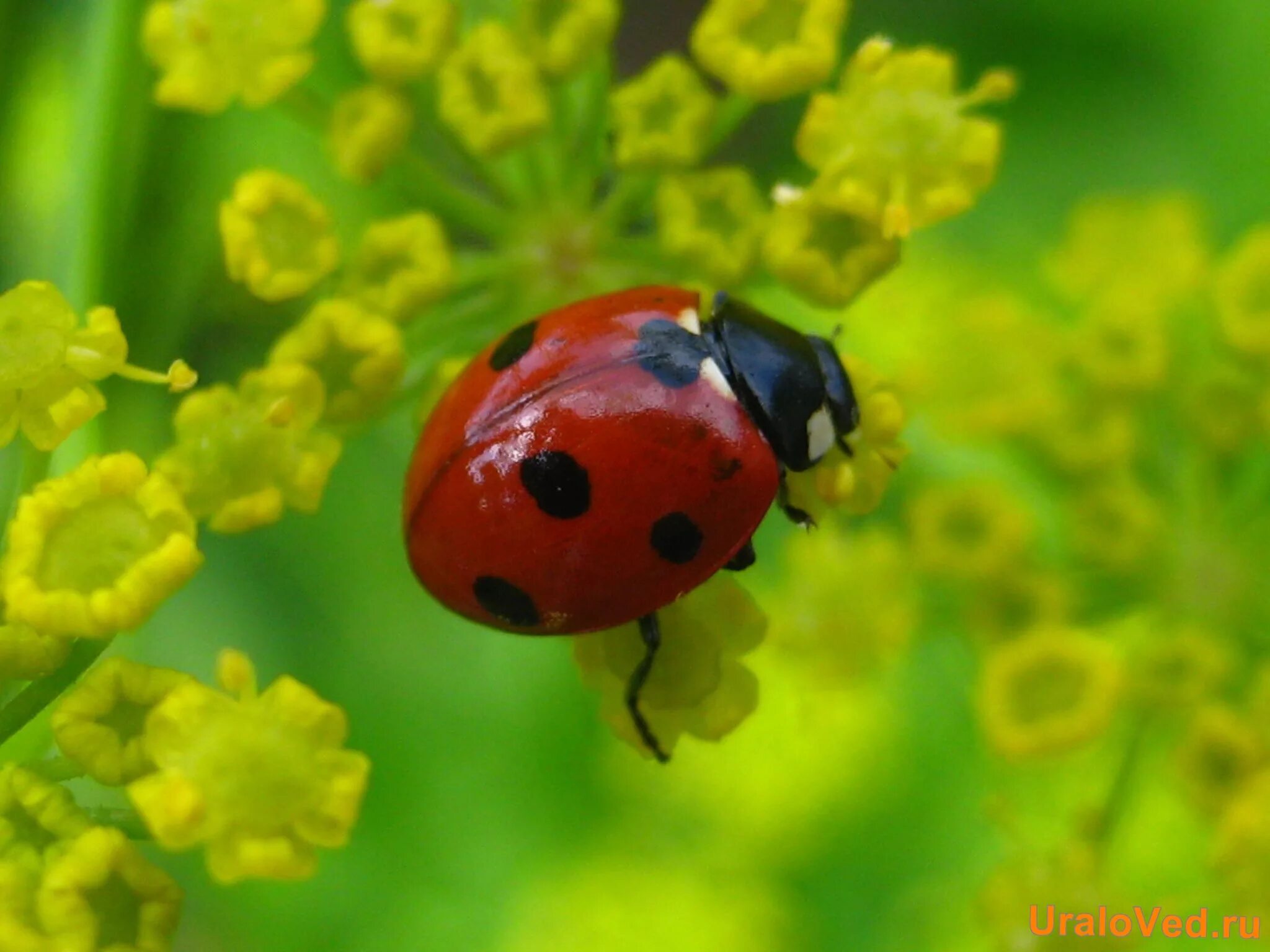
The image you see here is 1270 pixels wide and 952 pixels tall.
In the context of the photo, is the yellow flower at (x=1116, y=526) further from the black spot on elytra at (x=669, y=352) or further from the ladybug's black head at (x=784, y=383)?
the black spot on elytra at (x=669, y=352)

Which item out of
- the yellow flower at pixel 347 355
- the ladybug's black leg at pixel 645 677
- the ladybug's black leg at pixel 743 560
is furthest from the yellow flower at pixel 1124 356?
the yellow flower at pixel 347 355

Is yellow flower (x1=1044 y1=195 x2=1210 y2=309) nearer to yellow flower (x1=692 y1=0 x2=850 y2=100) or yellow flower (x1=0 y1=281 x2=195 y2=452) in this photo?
yellow flower (x1=692 y1=0 x2=850 y2=100)

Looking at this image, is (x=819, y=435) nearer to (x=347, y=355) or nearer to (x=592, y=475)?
(x=592, y=475)

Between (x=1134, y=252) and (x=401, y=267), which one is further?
(x=1134, y=252)

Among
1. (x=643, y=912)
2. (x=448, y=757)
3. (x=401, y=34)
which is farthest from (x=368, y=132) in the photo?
(x=643, y=912)

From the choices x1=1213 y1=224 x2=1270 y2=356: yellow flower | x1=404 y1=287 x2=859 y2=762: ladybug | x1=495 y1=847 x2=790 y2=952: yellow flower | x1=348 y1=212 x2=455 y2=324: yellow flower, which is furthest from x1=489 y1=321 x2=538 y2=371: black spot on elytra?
x1=495 y1=847 x2=790 y2=952: yellow flower

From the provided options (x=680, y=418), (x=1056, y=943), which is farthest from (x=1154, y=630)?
(x=680, y=418)
